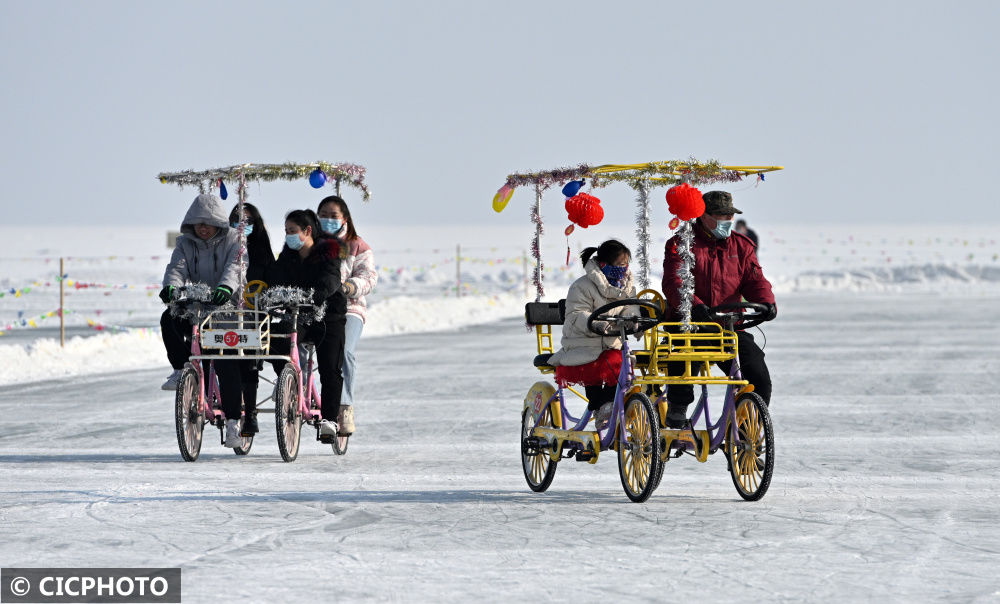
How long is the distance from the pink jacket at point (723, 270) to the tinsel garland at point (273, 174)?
13.4 ft

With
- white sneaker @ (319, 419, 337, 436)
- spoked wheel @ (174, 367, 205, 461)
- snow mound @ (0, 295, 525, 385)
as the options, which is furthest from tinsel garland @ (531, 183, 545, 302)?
snow mound @ (0, 295, 525, 385)

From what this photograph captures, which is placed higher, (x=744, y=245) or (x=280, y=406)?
(x=744, y=245)

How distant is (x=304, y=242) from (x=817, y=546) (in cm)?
543

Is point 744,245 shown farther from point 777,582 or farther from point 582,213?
point 777,582

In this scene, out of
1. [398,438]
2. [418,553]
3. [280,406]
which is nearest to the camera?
[418,553]

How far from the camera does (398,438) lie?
46.4 feet

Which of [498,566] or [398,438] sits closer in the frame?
[498,566]

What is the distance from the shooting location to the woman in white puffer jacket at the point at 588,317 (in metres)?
10.1

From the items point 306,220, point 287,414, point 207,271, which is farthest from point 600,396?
point 207,271

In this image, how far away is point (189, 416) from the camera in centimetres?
1216

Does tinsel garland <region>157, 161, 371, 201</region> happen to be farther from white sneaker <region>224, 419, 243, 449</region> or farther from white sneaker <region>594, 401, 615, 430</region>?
white sneaker <region>594, 401, 615, 430</region>

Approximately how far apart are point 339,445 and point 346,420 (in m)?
0.34

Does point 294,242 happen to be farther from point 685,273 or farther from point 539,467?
point 685,273

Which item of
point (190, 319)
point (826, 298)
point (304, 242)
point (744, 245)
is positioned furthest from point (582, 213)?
point (826, 298)
